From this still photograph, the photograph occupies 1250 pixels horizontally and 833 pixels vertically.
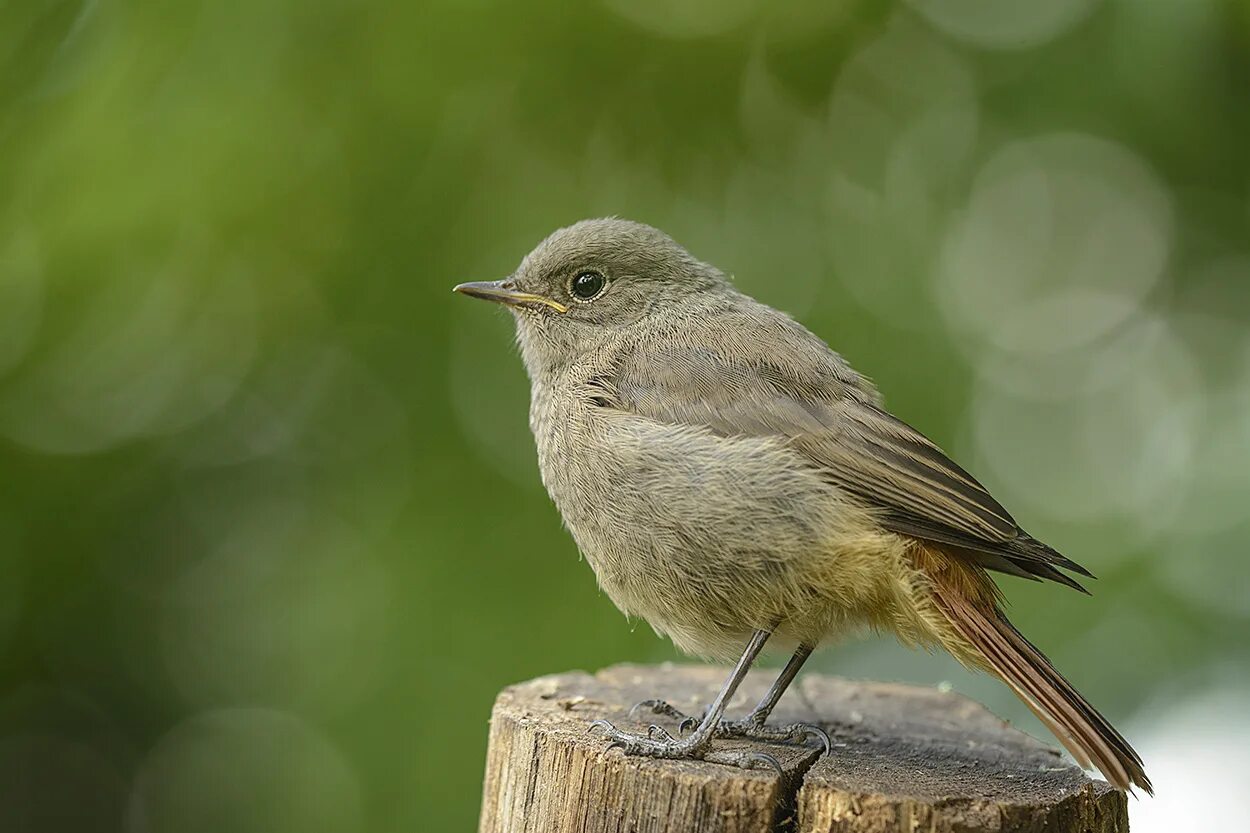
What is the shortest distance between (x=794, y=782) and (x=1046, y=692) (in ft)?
2.49

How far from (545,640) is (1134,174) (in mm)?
3484

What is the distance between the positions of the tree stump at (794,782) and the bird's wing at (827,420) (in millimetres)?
659

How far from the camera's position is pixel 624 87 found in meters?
5.15

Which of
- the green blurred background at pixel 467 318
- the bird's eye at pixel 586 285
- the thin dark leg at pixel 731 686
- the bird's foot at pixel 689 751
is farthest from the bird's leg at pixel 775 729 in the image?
the bird's eye at pixel 586 285

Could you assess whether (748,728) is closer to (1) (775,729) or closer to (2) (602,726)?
(1) (775,729)

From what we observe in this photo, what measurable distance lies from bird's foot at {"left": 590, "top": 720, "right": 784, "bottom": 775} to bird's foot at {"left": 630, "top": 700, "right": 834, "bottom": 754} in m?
0.22

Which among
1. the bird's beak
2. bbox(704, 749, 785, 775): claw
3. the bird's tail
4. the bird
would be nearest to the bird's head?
the bird's beak

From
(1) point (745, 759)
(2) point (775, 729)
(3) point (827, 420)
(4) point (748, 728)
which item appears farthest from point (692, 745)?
(3) point (827, 420)

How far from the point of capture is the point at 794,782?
10.7 feet

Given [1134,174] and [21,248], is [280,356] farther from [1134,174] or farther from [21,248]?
[1134,174]

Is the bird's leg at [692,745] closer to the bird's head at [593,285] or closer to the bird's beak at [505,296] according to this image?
the bird's head at [593,285]

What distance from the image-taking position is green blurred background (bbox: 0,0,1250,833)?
15.6 feet

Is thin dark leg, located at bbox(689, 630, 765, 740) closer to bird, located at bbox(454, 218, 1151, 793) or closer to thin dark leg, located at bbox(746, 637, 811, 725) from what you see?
bird, located at bbox(454, 218, 1151, 793)

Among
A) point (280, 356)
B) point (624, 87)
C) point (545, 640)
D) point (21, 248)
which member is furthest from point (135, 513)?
point (624, 87)
